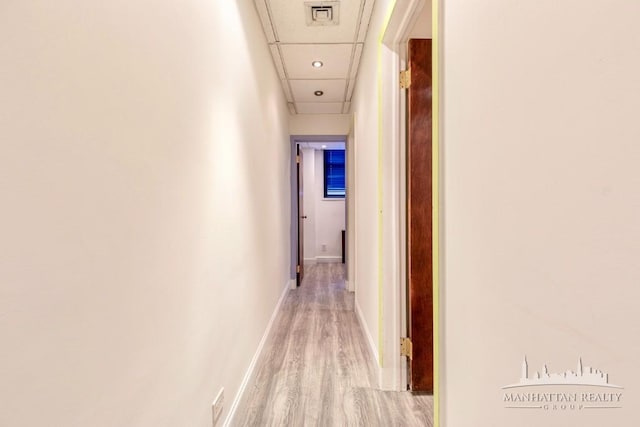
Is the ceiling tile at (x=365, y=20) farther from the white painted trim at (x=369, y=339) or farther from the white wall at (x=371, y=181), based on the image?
the white painted trim at (x=369, y=339)

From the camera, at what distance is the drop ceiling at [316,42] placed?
234 centimetres

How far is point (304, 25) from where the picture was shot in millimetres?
2566

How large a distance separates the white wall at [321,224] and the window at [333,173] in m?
0.09

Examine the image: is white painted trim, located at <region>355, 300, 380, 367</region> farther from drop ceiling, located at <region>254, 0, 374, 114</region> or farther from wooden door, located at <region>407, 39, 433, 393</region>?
drop ceiling, located at <region>254, 0, 374, 114</region>

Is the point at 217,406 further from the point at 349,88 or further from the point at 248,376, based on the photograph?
the point at 349,88

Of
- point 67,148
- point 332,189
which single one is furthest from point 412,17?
point 332,189

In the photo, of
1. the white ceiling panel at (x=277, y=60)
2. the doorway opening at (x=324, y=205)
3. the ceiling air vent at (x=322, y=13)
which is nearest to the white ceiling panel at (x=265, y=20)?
the white ceiling panel at (x=277, y=60)

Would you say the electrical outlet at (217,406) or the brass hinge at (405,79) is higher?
the brass hinge at (405,79)

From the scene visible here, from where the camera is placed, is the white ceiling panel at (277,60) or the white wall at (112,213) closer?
the white wall at (112,213)

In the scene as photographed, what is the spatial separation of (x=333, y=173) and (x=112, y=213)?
6.29 meters

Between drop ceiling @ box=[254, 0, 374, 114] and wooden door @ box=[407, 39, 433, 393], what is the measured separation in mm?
797

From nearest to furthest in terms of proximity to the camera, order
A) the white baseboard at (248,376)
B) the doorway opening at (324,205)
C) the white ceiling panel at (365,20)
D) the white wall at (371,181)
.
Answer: the white baseboard at (248,376) → the white wall at (371,181) → the white ceiling panel at (365,20) → the doorway opening at (324,205)

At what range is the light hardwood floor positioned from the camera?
1.78 metres

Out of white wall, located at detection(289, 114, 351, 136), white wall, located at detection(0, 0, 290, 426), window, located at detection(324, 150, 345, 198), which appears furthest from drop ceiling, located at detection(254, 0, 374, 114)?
window, located at detection(324, 150, 345, 198)
